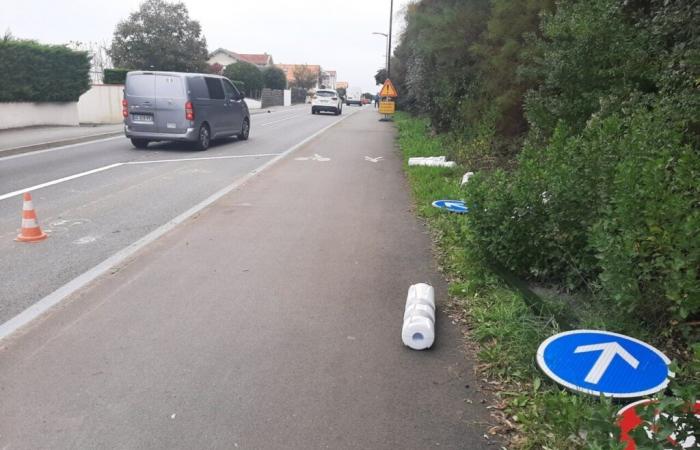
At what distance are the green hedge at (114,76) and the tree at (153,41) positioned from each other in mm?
17310

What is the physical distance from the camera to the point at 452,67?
14.6 m

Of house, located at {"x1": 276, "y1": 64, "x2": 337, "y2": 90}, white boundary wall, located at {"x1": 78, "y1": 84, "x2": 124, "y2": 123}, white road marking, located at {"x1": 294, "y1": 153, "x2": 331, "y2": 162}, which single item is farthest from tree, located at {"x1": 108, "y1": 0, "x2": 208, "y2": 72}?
house, located at {"x1": 276, "y1": 64, "x2": 337, "y2": 90}

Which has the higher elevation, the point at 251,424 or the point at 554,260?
the point at 554,260

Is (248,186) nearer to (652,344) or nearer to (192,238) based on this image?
(192,238)

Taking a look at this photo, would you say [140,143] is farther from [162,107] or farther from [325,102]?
[325,102]

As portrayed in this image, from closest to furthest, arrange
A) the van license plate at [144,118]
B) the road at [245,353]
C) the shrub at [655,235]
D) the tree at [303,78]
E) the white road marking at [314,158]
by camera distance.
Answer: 1. the road at [245,353]
2. the shrub at [655,235]
3. the white road marking at [314,158]
4. the van license plate at [144,118]
5. the tree at [303,78]

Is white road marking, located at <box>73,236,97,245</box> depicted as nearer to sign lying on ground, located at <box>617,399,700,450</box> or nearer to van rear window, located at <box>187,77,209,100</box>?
sign lying on ground, located at <box>617,399,700,450</box>

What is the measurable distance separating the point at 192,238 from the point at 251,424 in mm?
3927

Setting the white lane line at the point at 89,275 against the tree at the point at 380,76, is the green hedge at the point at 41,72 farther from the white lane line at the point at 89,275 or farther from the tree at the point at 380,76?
the tree at the point at 380,76

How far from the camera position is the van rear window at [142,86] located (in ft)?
48.7

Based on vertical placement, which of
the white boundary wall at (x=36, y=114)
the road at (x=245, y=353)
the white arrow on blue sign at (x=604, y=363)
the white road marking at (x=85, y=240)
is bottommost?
the white road marking at (x=85, y=240)

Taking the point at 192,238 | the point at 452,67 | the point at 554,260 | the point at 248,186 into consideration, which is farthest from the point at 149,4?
the point at 554,260

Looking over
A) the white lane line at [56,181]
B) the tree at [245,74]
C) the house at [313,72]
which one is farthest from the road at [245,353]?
the house at [313,72]

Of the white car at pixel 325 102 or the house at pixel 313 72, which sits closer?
the white car at pixel 325 102
